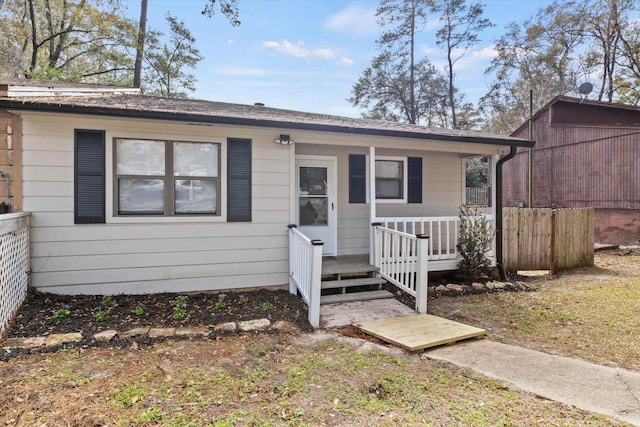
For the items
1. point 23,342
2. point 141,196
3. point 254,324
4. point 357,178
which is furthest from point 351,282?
point 23,342

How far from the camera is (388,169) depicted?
721 centimetres

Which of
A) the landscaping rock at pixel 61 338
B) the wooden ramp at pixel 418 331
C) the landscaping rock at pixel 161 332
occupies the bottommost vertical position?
the wooden ramp at pixel 418 331

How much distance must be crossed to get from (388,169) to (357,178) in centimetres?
79

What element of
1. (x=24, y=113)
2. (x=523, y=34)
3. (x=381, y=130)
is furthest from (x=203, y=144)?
(x=523, y=34)

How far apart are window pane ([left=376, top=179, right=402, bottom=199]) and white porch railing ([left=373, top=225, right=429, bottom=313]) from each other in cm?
158

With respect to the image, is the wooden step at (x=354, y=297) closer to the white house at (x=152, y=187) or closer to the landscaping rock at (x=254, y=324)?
the white house at (x=152, y=187)

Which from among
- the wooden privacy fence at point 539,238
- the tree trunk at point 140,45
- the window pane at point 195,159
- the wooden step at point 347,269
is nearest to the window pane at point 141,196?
Result: the window pane at point 195,159

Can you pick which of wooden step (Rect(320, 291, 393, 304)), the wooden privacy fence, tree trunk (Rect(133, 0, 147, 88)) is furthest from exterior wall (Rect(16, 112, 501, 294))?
tree trunk (Rect(133, 0, 147, 88))

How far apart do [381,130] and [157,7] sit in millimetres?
17115

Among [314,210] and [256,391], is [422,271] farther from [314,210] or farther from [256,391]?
[256,391]

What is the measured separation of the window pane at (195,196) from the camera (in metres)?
4.94

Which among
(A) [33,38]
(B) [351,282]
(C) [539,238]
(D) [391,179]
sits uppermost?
(A) [33,38]

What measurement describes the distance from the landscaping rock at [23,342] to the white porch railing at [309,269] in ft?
9.23

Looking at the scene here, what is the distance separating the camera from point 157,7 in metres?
16.8
